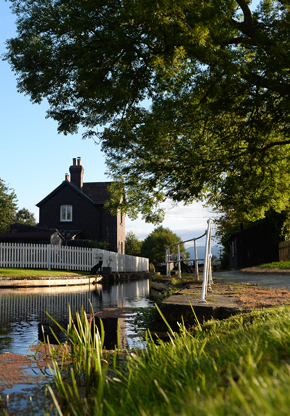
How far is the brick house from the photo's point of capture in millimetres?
38812

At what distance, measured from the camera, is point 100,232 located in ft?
128

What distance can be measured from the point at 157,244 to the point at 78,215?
35.5m

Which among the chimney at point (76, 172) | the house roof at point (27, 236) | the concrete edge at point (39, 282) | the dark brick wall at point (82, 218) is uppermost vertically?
the chimney at point (76, 172)

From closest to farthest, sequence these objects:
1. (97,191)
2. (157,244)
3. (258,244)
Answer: (258,244) → (97,191) → (157,244)

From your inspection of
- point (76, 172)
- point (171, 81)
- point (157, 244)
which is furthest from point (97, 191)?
point (157, 244)

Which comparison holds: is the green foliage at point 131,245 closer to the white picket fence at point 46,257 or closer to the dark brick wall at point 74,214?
the dark brick wall at point 74,214

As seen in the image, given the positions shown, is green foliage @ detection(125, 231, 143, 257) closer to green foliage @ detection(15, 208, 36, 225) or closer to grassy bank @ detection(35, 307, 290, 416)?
green foliage @ detection(15, 208, 36, 225)

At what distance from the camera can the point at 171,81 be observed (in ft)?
37.7

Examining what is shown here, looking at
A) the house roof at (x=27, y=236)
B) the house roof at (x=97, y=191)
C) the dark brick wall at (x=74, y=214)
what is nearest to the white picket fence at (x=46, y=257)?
the house roof at (x=27, y=236)

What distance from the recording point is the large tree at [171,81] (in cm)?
945

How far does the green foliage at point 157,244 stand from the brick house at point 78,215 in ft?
105

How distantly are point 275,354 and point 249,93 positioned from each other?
10.0 meters

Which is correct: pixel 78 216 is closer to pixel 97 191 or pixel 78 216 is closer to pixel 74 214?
pixel 74 214

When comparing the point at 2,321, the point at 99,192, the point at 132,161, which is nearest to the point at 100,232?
the point at 99,192
